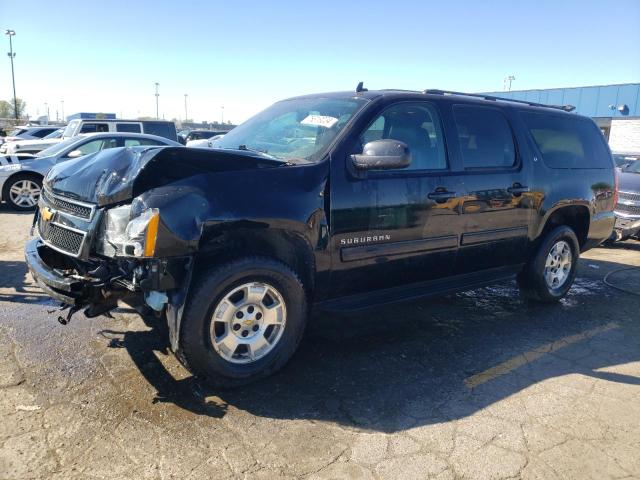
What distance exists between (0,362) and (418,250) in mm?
3167

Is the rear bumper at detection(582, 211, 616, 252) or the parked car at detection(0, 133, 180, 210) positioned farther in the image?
the parked car at detection(0, 133, 180, 210)

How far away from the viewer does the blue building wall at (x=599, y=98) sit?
2880 cm

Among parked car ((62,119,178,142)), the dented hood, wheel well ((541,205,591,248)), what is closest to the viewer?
the dented hood

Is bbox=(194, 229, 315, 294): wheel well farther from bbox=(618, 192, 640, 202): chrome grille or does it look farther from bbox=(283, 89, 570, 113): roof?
bbox=(618, 192, 640, 202): chrome grille

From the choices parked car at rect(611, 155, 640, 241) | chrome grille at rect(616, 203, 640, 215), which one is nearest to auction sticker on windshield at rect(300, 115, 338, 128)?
parked car at rect(611, 155, 640, 241)

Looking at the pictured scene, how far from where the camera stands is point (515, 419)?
10.1 ft

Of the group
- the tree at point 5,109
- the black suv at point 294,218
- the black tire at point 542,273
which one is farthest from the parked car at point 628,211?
the tree at point 5,109

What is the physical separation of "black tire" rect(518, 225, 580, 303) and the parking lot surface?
584 millimetres

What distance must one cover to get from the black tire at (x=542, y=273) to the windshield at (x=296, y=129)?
2.59m

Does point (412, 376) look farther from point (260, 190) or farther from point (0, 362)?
point (0, 362)

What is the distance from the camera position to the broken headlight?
279 centimetres

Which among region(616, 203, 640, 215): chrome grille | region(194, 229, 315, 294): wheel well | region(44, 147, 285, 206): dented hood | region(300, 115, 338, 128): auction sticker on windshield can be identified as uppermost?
region(300, 115, 338, 128): auction sticker on windshield

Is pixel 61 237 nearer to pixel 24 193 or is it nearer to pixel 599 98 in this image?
pixel 24 193

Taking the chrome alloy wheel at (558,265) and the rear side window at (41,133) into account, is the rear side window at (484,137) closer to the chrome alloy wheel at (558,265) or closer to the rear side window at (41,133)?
the chrome alloy wheel at (558,265)
